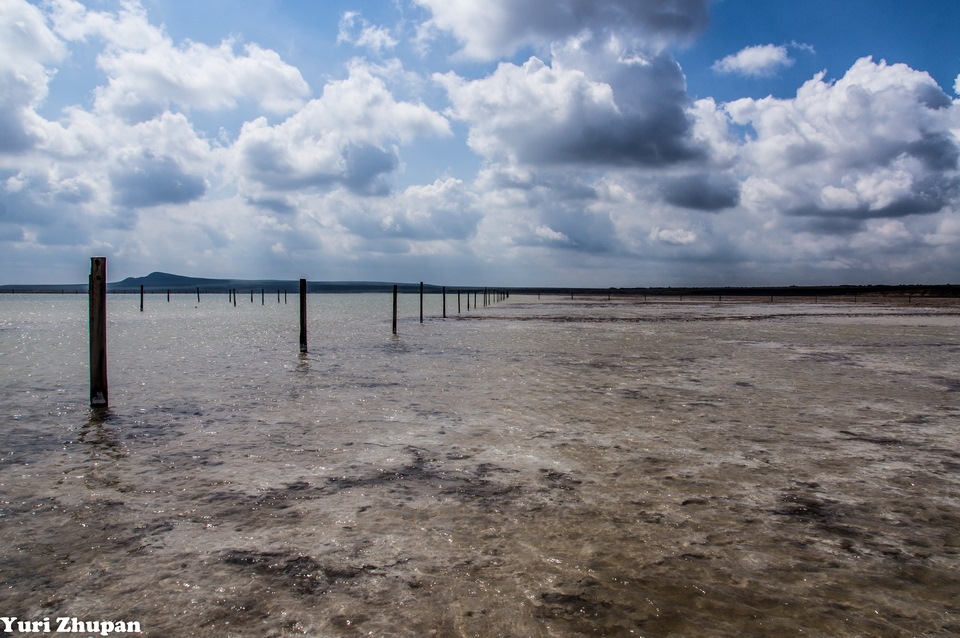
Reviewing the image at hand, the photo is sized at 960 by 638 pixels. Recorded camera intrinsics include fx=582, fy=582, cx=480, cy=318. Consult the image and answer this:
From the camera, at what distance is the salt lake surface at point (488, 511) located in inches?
122

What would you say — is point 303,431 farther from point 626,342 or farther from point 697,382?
point 626,342

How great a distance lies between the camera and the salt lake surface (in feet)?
10.2

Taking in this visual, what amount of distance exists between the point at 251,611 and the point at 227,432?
4.71m

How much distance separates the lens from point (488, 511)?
4543 millimetres

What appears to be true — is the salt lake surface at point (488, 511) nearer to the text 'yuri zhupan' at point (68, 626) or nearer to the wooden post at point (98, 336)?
the text 'yuri zhupan' at point (68, 626)

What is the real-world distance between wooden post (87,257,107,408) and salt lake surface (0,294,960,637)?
30cm

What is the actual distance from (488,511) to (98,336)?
26.3 feet

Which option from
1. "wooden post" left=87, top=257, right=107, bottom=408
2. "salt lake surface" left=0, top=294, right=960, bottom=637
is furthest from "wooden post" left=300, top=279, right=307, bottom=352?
"wooden post" left=87, top=257, right=107, bottom=408

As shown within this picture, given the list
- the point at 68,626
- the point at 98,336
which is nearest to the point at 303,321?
the point at 98,336

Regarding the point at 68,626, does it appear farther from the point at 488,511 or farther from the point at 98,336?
the point at 98,336

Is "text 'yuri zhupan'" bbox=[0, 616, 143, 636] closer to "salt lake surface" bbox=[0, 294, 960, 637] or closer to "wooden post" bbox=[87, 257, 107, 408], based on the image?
"salt lake surface" bbox=[0, 294, 960, 637]

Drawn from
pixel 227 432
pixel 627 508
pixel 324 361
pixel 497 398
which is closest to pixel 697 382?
pixel 497 398

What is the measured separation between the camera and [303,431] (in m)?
7.39

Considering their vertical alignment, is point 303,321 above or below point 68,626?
above
